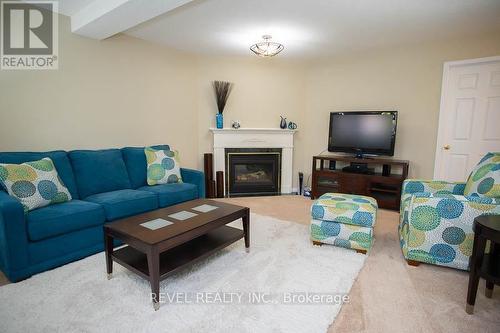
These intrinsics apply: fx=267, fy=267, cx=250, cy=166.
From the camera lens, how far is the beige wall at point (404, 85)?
12.4 feet

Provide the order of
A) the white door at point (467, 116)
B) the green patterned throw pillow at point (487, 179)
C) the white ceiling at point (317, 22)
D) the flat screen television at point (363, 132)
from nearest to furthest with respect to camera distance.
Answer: the green patterned throw pillow at point (487, 179) < the white ceiling at point (317, 22) < the white door at point (467, 116) < the flat screen television at point (363, 132)

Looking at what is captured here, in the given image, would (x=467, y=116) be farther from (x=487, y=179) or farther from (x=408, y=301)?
(x=408, y=301)

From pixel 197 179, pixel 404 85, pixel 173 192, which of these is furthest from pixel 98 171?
pixel 404 85

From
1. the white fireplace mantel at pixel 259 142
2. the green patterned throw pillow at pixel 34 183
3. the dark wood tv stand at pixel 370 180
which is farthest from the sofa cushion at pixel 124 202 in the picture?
the dark wood tv stand at pixel 370 180

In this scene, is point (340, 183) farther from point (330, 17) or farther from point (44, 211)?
point (44, 211)

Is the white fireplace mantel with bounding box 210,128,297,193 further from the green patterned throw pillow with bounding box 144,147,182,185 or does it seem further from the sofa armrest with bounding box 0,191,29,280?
the sofa armrest with bounding box 0,191,29,280

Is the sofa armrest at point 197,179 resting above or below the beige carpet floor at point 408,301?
above

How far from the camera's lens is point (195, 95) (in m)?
4.63

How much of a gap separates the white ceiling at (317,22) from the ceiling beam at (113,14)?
0.43ft

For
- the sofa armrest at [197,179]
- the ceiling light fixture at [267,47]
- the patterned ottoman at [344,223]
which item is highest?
the ceiling light fixture at [267,47]

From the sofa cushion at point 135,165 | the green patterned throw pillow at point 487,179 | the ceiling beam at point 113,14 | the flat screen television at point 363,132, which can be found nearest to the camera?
the green patterned throw pillow at point 487,179

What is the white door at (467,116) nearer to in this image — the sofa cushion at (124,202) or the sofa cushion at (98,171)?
the sofa cushion at (124,202)

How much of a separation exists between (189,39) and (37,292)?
3.36 meters

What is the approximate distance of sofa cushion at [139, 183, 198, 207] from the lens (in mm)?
3045
